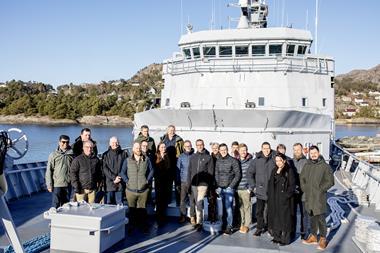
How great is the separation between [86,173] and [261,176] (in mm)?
2779

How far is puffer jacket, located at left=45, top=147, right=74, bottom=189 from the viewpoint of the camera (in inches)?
254

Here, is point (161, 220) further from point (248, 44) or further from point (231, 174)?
point (248, 44)

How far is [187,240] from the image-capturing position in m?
6.58

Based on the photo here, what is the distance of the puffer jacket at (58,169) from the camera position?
645 centimetres

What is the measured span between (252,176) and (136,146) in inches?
78.1

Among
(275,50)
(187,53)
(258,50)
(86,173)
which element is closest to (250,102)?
(258,50)

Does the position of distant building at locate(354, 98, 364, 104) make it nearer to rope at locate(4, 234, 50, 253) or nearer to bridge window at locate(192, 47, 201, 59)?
bridge window at locate(192, 47, 201, 59)

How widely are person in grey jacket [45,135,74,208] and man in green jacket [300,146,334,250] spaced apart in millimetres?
3655

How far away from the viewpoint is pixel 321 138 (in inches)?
512

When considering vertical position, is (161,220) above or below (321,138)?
below

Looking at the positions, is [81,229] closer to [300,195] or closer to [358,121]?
[300,195]

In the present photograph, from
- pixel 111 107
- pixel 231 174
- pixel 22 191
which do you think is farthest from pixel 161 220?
pixel 111 107

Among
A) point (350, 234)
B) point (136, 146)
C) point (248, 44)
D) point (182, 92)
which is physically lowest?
point (350, 234)

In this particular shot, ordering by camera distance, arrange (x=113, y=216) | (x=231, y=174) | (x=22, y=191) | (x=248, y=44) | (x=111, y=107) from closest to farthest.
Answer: (x=113, y=216), (x=231, y=174), (x=22, y=191), (x=248, y=44), (x=111, y=107)
